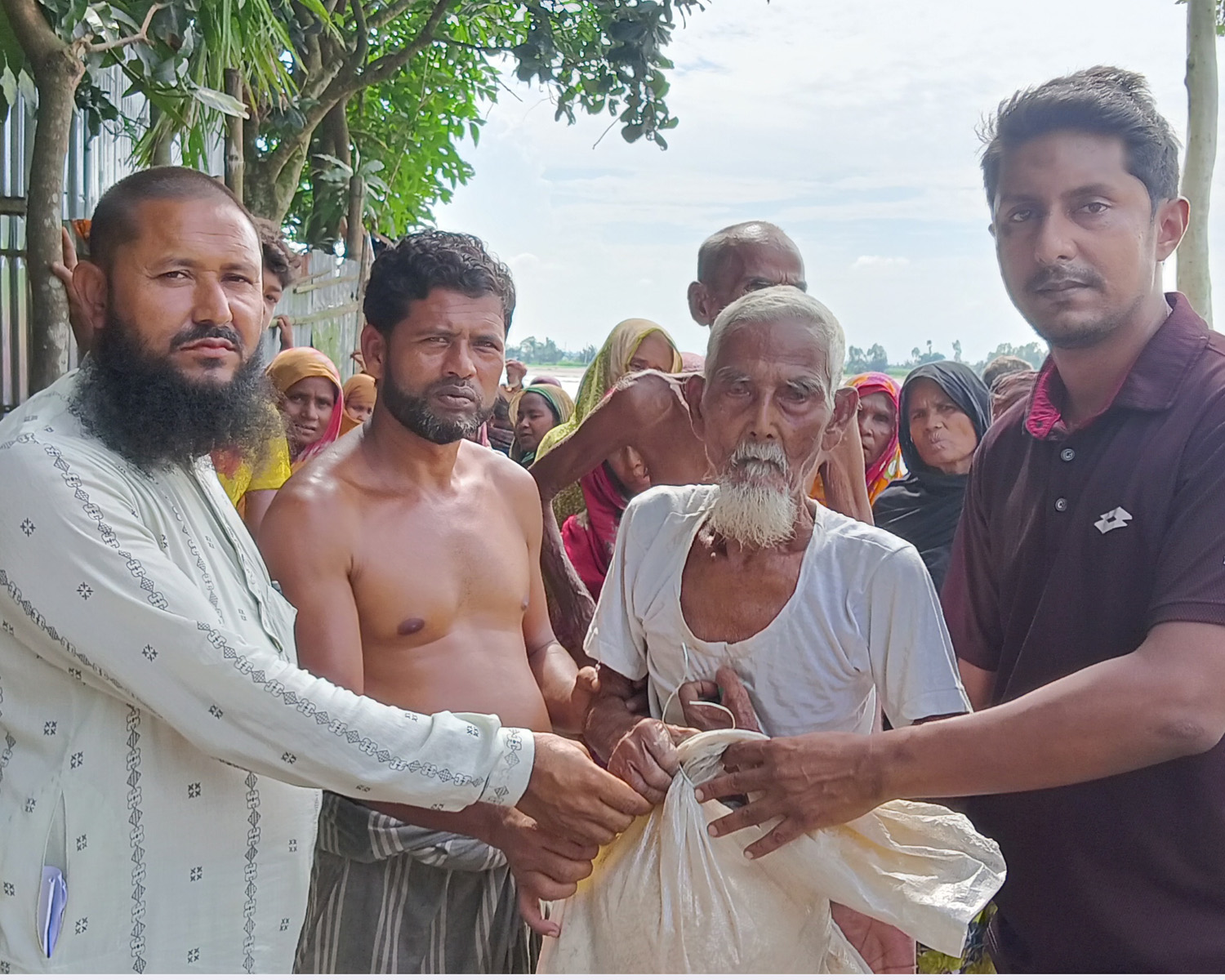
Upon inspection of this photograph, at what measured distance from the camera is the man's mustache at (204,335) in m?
2.03

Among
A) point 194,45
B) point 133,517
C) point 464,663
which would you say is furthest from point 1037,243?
point 194,45

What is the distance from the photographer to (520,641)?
108 inches

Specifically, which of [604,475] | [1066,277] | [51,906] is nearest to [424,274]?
[1066,277]

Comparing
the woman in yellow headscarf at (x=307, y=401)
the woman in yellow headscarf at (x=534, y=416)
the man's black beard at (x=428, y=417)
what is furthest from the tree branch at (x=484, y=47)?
the man's black beard at (x=428, y=417)

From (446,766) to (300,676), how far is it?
0.29 metres

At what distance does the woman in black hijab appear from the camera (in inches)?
186

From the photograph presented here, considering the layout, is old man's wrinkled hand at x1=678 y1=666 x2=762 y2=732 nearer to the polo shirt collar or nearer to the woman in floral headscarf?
the polo shirt collar

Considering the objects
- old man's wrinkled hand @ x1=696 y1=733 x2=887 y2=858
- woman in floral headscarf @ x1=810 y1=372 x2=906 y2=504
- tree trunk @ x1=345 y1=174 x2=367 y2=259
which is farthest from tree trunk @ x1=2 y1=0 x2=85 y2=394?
tree trunk @ x1=345 y1=174 x2=367 y2=259

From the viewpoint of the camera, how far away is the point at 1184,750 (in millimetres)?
1758

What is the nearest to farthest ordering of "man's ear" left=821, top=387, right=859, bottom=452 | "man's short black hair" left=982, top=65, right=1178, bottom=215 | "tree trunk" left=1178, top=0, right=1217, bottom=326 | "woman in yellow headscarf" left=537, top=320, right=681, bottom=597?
"man's short black hair" left=982, top=65, right=1178, bottom=215 → "man's ear" left=821, top=387, right=859, bottom=452 → "woman in yellow headscarf" left=537, top=320, right=681, bottom=597 → "tree trunk" left=1178, top=0, right=1217, bottom=326

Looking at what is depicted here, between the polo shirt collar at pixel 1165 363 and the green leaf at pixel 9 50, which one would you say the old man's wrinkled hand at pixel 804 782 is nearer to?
the polo shirt collar at pixel 1165 363

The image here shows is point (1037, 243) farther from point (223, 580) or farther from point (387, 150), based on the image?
point (387, 150)

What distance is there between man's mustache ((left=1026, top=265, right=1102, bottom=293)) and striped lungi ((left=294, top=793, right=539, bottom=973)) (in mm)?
1640

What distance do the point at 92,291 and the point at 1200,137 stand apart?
325 inches
